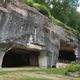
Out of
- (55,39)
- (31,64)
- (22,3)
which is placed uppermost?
(22,3)

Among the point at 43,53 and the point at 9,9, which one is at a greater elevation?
the point at 9,9

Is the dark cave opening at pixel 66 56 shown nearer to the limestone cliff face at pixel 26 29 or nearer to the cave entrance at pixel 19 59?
the cave entrance at pixel 19 59

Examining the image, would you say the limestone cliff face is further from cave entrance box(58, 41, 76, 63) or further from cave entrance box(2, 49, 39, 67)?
cave entrance box(58, 41, 76, 63)

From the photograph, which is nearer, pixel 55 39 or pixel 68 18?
pixel 55 39

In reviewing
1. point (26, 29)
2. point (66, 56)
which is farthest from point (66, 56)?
point (26, 29)

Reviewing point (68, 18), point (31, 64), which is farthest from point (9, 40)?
point (68, 18)

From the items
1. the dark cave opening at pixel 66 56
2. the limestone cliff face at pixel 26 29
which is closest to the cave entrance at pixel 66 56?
the dark cave opening at pixel 66 56

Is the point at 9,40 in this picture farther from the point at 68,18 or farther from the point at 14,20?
Result: the point at 68,18

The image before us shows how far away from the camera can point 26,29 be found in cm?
2559

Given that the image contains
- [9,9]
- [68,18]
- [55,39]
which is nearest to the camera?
[9,9]

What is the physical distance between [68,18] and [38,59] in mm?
13210

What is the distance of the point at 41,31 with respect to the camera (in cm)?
2762

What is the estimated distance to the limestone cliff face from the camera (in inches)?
938

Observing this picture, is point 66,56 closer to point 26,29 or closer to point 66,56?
point 66,56
